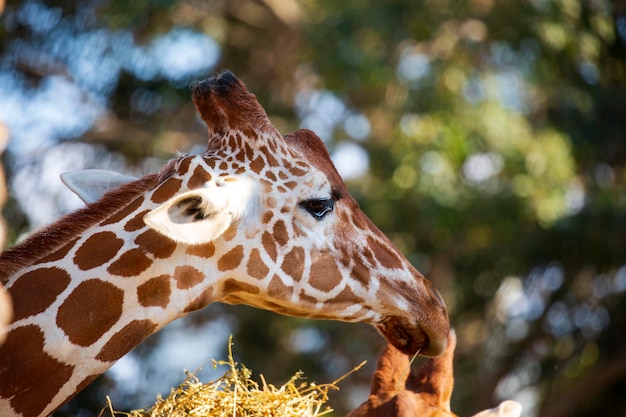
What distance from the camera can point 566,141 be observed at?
14758 mm

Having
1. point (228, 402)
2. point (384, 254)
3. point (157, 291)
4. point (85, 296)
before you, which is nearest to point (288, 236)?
point (384, 254)

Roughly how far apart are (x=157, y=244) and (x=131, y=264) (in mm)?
121

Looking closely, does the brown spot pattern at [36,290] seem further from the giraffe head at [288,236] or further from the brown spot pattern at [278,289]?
the brown spot pattern at [278,289]

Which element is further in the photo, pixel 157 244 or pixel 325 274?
pixel 325 274

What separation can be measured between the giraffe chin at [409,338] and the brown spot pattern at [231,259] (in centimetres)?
72

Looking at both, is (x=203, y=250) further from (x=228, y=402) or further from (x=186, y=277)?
(x=228, y=402)

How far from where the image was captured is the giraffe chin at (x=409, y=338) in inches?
154

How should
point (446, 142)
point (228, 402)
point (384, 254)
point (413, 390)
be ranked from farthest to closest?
1. point (446, 142)
2. point (413, 390)
3. point (384, 254)
4. point (228, 402)

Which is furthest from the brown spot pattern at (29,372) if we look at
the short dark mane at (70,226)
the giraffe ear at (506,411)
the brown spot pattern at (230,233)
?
the giraffe ear at (506,411)

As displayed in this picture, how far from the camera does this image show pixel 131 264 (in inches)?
138

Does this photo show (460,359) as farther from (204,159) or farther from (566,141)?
(204,159)

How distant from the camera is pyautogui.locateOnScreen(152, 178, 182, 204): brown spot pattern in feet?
11.9

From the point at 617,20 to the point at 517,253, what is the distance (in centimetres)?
415

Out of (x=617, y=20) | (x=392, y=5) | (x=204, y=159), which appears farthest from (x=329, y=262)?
(x=617, y=20)
